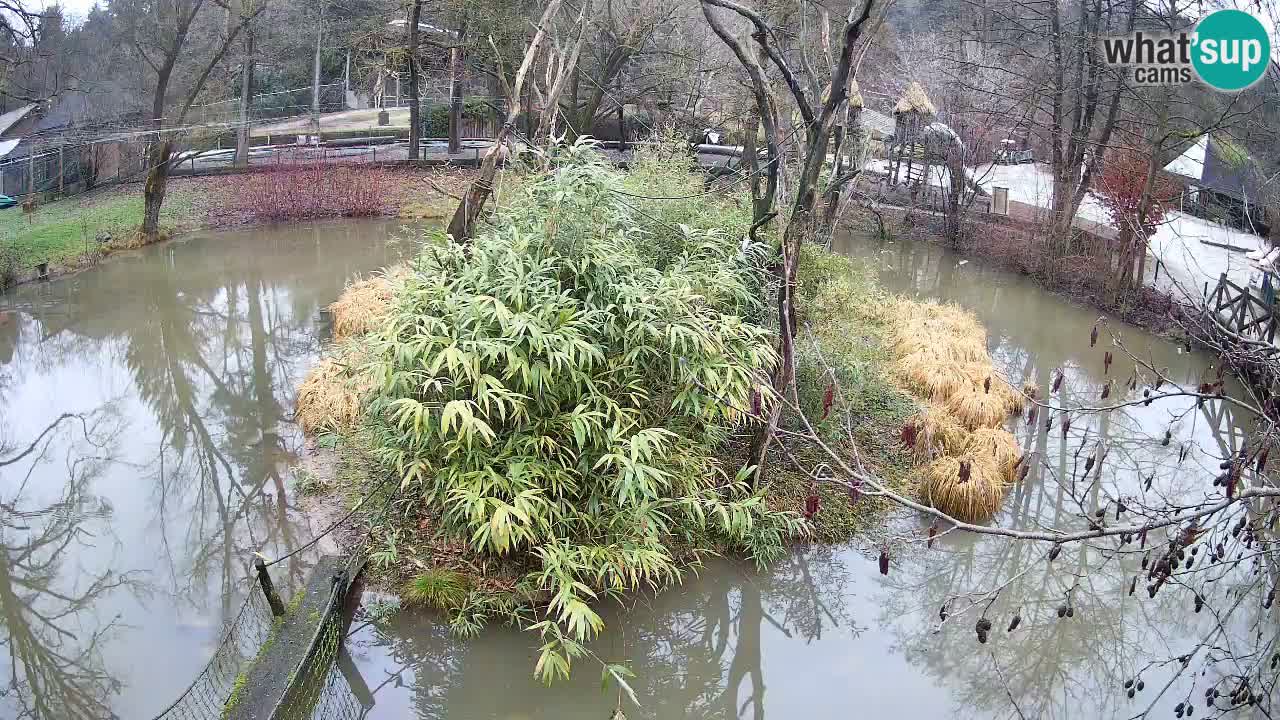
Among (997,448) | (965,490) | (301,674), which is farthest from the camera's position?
(997,448)

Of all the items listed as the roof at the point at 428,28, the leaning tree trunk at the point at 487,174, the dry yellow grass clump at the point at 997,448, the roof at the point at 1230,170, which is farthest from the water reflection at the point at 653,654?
the roof at the point at 428,28

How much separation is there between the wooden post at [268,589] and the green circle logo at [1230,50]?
893 cm

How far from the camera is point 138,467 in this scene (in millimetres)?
7043

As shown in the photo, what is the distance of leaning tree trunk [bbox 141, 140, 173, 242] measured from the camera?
42.4 ft

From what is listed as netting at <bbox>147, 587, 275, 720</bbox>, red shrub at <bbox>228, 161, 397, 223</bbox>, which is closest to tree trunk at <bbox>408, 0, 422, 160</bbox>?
red shrub at <bbox>228, 161, 397, 223</bbox>

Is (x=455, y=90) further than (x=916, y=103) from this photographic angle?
Yes

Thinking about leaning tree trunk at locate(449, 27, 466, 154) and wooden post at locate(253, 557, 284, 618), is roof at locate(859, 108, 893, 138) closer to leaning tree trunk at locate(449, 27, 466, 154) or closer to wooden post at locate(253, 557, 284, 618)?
leaning tree trunk at locate(449, 27, 466, 154)

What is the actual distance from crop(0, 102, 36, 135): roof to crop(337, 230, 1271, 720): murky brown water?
15115mm

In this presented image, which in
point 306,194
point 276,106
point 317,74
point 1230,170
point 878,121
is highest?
point 317,74

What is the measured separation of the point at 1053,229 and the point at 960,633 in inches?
321

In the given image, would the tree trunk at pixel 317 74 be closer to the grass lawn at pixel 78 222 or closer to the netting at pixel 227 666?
the grass lawn at pixel 78 222

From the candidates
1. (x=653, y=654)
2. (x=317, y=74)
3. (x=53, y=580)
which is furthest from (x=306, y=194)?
(x=653, y=654)

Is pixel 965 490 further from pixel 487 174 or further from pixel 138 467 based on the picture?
pixel 138 467

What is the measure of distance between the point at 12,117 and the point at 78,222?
16.9 feet
